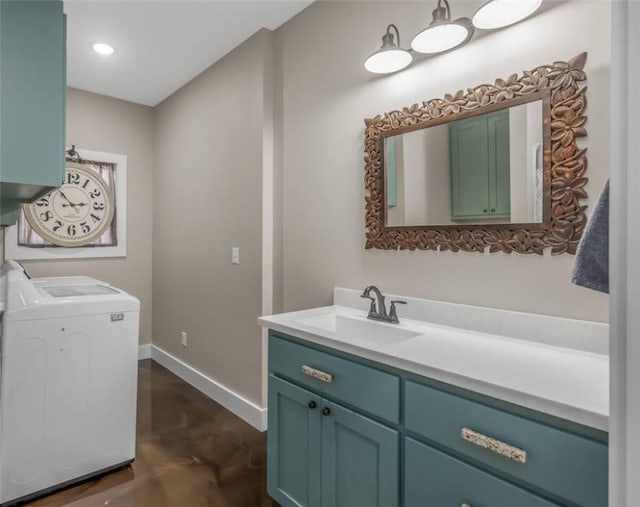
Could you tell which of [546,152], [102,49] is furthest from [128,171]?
[546,152]

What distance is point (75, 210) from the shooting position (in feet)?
11.3

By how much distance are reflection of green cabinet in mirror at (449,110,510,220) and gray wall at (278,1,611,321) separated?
17 centimetres

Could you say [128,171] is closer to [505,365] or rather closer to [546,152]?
[546,152]

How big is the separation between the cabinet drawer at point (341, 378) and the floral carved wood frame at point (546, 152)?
67 centimetres

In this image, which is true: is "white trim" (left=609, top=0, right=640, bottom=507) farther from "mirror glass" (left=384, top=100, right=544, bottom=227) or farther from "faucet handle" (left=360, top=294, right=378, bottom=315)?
"faucet handle" (left=360, top=294, right=378, bottom=315)

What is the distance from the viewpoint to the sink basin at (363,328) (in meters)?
1.62

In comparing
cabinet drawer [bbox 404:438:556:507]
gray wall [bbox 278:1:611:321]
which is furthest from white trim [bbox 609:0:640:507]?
gray wall [bbox 278:1:611:321]

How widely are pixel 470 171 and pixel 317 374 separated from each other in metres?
1.00

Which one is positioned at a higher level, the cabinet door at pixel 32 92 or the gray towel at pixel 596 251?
the cabinet door at pixel 32 92

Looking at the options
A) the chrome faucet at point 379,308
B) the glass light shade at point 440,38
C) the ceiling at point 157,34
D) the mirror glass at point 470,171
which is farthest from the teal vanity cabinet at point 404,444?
the ceiling at point 157,34

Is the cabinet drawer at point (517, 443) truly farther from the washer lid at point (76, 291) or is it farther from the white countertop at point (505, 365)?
the washer lid at point (76, 291)

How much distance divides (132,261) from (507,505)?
148 inches

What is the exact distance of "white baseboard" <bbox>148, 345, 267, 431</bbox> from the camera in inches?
99.4

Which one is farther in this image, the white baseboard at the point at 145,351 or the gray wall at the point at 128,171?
the white baseboard at the point at 145,351
